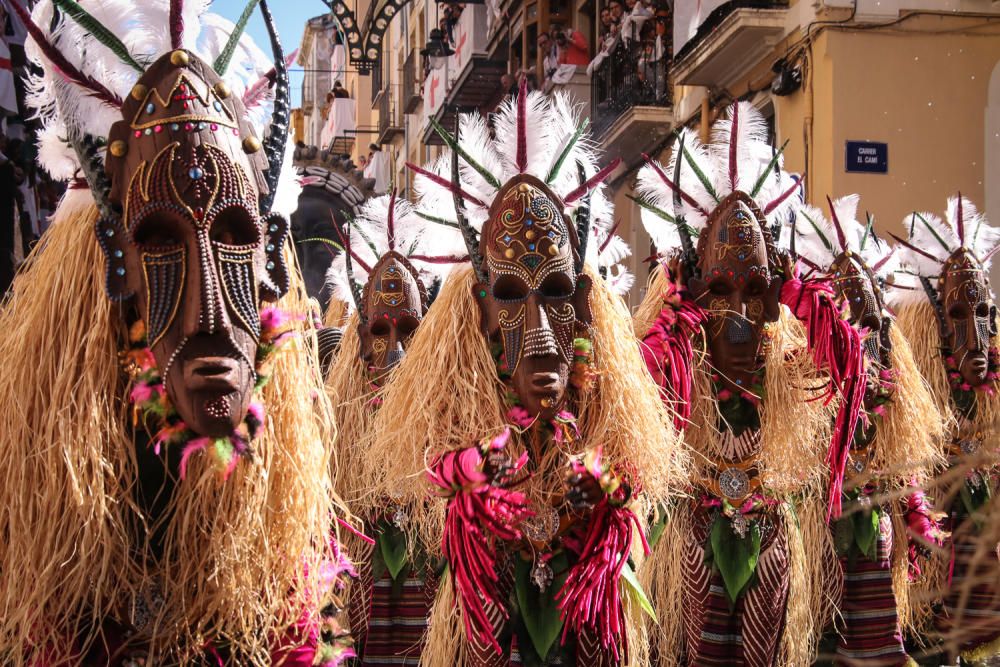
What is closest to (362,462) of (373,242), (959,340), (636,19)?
(373,242)

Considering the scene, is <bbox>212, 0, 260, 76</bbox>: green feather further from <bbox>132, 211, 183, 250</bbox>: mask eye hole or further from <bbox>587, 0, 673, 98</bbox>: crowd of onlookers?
<bbox>587, 0, 673, 98</bbox>: crowd of onlookers

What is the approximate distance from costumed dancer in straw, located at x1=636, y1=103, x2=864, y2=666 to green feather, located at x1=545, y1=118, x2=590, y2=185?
0.98 metres

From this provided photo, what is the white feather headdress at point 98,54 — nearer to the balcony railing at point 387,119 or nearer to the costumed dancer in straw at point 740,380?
the costumed dancer in straw at point 740,380

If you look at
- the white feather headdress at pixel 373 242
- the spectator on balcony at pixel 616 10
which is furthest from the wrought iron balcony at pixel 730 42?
the white feather headdress at pixel 373 242

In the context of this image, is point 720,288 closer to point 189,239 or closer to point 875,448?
point 875,448

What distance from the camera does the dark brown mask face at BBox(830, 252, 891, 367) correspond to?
694 cm

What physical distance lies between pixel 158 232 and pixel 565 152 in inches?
78.1

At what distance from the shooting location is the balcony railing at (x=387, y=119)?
33.7 metres

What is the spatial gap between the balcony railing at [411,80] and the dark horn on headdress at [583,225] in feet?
88.7

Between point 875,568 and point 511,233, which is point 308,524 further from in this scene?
point 875,568

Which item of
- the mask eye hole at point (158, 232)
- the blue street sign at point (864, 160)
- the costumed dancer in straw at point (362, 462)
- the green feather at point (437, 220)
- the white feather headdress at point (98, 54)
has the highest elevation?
the blue street sign at point (864, 160)

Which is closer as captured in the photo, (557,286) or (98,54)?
(98,54)

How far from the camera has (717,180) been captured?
18.5 ft

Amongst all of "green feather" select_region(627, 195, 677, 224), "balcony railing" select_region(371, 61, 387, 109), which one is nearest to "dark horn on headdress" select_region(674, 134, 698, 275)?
"green feather" select_region(627, 195, 677, 224)
